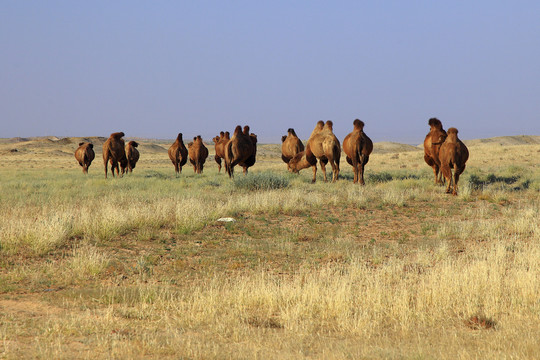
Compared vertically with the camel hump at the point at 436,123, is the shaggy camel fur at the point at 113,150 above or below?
below

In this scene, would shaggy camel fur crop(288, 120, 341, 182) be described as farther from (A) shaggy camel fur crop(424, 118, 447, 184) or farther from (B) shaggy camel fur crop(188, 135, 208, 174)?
(B) shaggy camel fur crop(188, 135, 208, 174)

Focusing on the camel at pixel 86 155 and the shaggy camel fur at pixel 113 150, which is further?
the camel at pixel 86 155

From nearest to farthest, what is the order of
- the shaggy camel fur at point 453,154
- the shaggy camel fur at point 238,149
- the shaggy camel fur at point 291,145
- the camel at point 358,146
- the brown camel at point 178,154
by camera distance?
1. the shaggy camel fur at point 453,154
2. the camel at point 358,146
3. the shaggy camel fur at point 238,149
4. the shaggy camel fur at point 291,145
5. the brown camel at point 178,154

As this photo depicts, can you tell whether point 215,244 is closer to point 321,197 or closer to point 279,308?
point 279,308

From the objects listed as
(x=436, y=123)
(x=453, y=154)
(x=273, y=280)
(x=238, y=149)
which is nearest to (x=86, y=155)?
(x=238, y=149)

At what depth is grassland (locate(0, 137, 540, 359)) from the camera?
5.35 m

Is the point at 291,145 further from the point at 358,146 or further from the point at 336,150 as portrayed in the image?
the point at 358,146

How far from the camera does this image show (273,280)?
298 inches

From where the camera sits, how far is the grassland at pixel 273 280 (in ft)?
17.6

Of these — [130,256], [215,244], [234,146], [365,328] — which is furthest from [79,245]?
[234,146]

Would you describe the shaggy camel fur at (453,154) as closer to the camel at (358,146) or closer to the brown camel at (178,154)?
the camel at (358,146)

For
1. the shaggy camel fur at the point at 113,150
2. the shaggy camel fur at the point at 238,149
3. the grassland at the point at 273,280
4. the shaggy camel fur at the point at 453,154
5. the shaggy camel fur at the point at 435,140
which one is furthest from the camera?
the shaggy camel fur at the point at 113,150

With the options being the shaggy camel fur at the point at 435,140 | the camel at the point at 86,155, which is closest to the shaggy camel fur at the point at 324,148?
the shaggy camel fur at the point at 435,140

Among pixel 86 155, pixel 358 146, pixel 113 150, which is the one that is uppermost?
pixel 358 146
